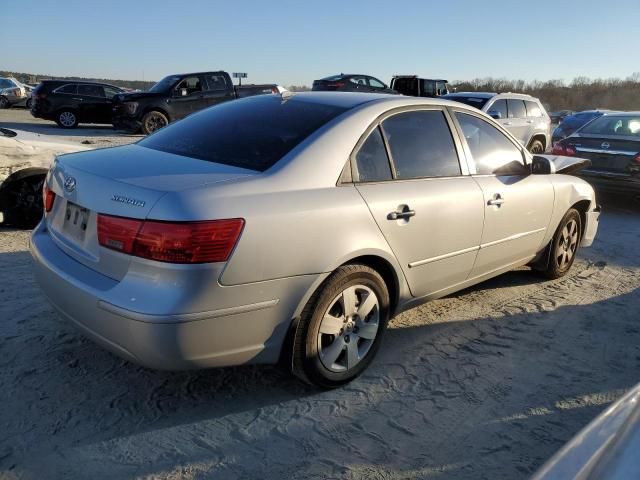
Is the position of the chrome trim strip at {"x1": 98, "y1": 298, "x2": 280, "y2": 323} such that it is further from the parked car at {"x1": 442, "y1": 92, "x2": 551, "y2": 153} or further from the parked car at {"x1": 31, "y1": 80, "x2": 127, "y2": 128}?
the parked car at {"x1": 31, "y1": 80, "x2": 127, "y2": 128}

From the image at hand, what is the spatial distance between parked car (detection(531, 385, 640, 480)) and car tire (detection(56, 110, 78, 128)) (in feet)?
60.3

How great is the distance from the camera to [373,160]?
10.2 feet

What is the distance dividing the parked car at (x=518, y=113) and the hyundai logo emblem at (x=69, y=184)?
31.2ft

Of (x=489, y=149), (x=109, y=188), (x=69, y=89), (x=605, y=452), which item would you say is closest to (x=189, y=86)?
(x=69, y=89)

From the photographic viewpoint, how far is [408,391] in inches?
119

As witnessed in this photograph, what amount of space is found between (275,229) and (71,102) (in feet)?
56.0

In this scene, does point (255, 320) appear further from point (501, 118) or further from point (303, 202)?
point (501, 118)

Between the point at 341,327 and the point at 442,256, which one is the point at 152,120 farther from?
the point at 341,327

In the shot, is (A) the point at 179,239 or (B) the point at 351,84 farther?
(B) the point at 351,84

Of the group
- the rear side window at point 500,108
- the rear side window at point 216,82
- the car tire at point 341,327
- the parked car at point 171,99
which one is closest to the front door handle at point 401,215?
the car tire at point 341,327

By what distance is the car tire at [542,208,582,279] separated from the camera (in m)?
4.76

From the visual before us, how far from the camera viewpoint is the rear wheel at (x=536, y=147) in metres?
13.1

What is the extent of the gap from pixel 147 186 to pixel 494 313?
2.80 metres

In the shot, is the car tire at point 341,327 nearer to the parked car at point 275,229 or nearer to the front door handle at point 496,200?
the parked car at point 275,229
